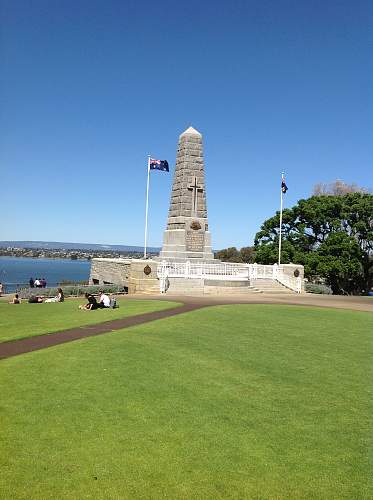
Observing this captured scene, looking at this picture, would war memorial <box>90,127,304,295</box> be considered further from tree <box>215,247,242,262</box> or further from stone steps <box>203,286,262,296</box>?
tree <box>215,247,242,262</box>

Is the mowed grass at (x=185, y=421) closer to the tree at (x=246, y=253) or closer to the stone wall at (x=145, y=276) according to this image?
the stone wall at (x=145, y=276)

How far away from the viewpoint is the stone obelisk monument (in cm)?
3178

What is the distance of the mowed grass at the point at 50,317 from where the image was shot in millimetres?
12148

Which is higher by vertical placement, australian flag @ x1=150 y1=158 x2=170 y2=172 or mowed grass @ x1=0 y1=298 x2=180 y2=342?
australian flag @ x1=150 y1=158 x2=170 y2=172

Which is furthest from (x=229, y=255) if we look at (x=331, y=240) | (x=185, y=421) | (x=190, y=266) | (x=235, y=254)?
(x=185, y=421)

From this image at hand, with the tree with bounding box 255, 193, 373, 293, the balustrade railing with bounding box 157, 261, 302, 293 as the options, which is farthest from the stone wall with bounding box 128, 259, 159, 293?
the tree with bounding box 255, 193, 373, 293

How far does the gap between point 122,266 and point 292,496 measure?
2515 cm

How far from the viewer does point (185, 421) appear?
20.3ft

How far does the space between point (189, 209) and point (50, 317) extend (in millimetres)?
18311

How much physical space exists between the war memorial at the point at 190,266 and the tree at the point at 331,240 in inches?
297

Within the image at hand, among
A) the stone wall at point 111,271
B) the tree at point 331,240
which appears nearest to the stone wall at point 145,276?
the stone wall at point 111,271

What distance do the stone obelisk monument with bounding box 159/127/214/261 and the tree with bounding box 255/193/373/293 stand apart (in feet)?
28.5

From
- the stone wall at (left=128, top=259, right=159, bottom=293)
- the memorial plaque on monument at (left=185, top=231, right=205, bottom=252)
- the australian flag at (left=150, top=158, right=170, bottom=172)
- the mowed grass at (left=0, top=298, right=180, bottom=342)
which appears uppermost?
the australian flag at (left=150, top=158, right=170, bottom=172)

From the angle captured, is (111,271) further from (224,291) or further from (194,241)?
(224,291)
